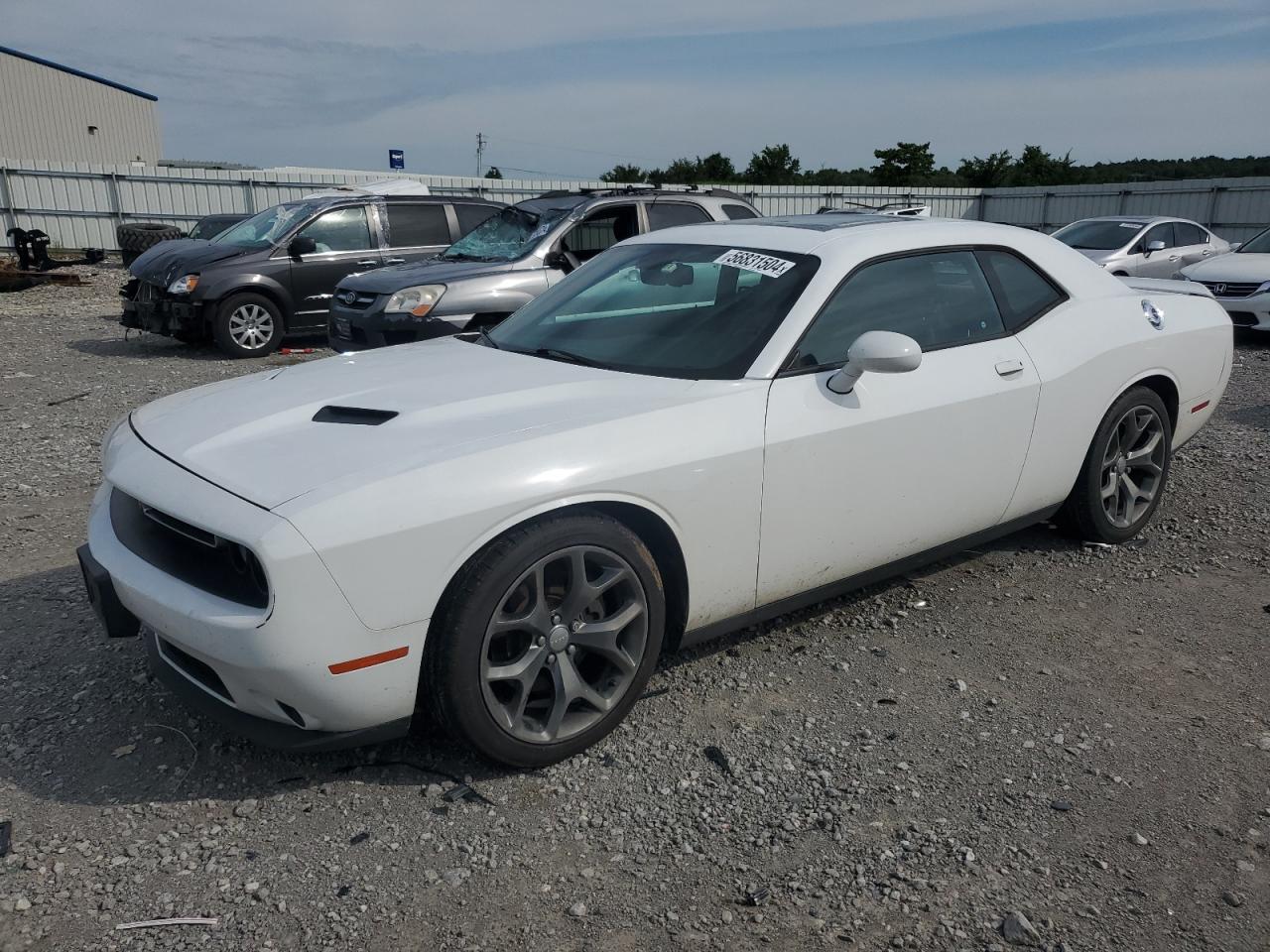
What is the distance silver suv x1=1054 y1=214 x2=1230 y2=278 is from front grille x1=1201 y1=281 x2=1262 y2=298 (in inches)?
65.4

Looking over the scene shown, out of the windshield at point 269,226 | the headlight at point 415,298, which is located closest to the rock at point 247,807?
the headlight at point 415,298

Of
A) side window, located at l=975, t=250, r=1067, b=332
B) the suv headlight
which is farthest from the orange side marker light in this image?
the suv headlight

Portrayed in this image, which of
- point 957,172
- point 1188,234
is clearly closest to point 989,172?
point 957,172

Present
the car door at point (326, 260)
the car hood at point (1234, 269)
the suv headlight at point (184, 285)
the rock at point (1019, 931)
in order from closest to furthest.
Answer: the rock at point (1019, 931), the suv headlight at point (184, 285), the car door at point (326, 260), the car hood at point (1234, 269)

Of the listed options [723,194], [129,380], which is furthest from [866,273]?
[129,380]

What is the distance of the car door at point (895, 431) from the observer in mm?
3357

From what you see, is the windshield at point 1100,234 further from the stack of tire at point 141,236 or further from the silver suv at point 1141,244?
the stack of tire at point 141,236

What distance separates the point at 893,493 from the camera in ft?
11.9

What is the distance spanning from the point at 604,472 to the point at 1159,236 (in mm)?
13586

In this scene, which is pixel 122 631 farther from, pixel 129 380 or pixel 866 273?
pixel 129 380

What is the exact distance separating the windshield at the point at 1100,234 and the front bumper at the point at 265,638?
13.1m

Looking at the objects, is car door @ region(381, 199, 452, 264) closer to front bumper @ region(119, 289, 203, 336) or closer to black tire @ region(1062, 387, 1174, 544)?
front bumper @ region(119, 289, 203, 336)

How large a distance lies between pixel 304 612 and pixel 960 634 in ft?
8.53

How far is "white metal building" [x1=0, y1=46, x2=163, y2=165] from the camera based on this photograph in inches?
1398
